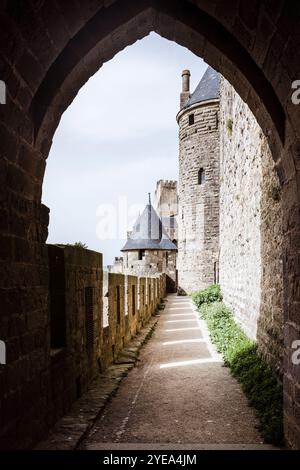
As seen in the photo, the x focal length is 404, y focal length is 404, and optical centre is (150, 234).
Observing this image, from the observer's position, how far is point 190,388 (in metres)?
5.35

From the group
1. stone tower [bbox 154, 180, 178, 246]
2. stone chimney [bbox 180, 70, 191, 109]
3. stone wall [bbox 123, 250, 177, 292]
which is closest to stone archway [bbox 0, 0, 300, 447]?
stone wall [bbox 123, 250, 177, 292]

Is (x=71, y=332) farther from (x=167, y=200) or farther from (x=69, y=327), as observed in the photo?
(x=167, y=200)

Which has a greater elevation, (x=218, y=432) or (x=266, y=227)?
(x=266, y=227)

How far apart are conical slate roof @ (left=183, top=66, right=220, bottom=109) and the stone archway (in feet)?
67.7

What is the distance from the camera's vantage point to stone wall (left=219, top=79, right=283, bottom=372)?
5.09 metres

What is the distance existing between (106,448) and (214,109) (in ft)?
71.4

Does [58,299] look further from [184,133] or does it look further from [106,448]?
[184,133]

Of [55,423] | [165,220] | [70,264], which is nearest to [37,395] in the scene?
[55,423]

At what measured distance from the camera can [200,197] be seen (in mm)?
23656

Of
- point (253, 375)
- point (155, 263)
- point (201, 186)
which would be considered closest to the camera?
point (253, 375)

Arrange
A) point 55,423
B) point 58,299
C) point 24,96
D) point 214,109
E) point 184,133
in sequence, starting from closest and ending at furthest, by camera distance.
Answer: point 24,96 < point 55,423 < point 58,299 < point 214,109 < point 184,133

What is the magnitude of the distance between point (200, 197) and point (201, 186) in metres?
0.67

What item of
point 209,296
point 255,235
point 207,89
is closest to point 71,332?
point 255,235

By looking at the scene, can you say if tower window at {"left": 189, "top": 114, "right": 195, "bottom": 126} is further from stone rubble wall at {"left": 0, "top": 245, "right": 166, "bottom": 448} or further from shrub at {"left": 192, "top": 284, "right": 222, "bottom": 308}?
stone rubble wall at {"left": 0, "top": 245, "right": 166, "bottom": 448}
